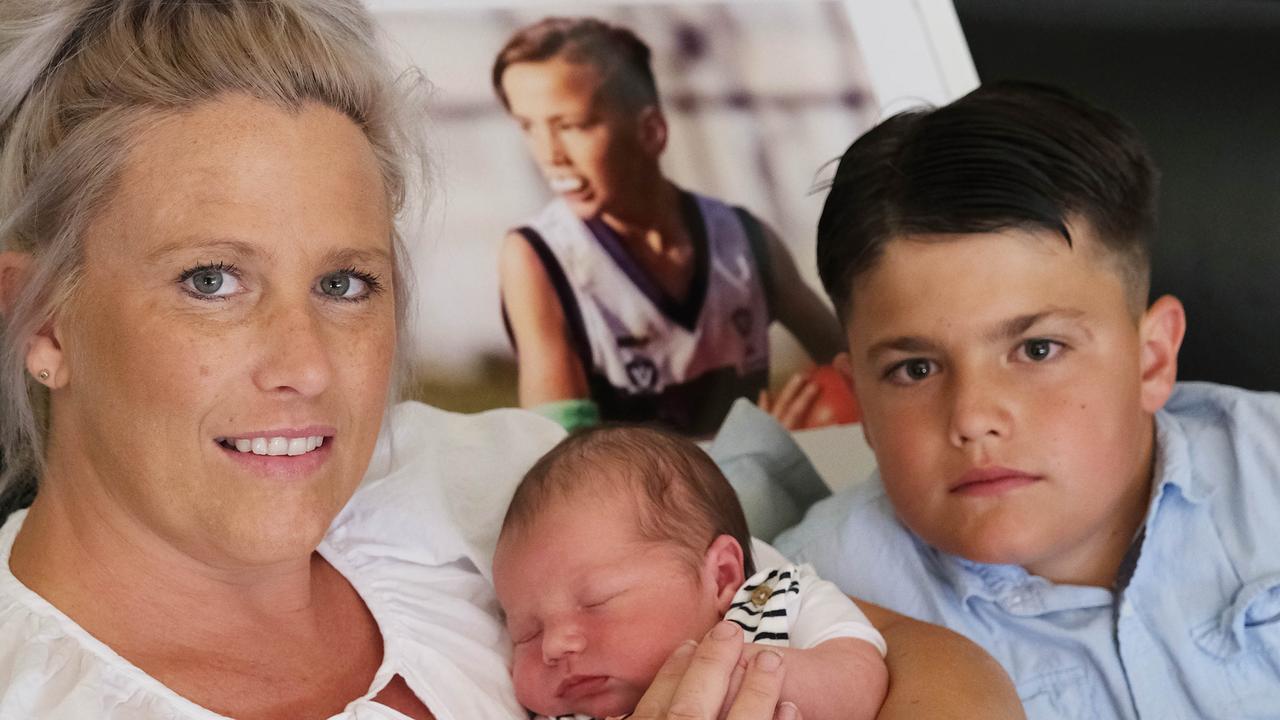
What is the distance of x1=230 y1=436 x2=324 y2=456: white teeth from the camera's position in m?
1.19

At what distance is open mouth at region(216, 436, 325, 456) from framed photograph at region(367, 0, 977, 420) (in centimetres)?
99

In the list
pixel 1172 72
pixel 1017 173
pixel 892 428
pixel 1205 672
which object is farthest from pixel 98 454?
pixel 1172 72

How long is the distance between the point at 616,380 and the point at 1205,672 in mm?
1050

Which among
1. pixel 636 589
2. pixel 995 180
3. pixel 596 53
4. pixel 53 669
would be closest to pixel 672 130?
pixel 596 53

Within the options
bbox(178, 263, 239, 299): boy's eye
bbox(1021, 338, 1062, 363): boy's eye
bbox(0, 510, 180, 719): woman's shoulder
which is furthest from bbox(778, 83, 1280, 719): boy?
bbox(0, 510, 180, 719): woman's shoulder

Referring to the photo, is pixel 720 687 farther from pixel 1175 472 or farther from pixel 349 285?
pixel 1175 472

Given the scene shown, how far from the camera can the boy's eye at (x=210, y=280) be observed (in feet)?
3.84

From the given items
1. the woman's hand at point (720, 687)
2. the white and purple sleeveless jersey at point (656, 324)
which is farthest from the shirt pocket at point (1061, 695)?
the white and purple sleeveless jersey at point (656, 324)

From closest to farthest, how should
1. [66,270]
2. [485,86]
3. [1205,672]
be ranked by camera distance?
[66,270], [1205,672], [485,86]

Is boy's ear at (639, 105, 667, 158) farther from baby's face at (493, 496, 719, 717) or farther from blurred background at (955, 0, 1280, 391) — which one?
baby's face at (493, 496, 719, 717)

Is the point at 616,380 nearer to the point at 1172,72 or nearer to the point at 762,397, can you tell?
the point at 762,397

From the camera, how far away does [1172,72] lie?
86.0 inches

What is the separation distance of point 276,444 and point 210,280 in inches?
6.2

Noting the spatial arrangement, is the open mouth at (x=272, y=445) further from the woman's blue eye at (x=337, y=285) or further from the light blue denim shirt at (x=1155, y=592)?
the light blue denim shirt at (x=1155, y=592)
